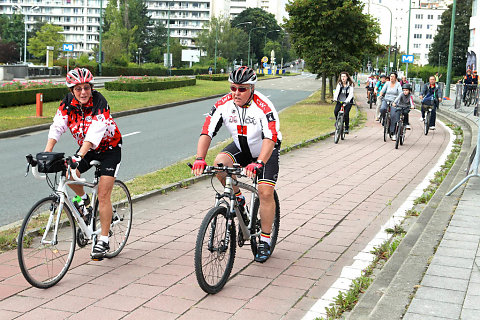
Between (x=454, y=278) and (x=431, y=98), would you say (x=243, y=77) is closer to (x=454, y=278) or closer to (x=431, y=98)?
(x=454, y=278)

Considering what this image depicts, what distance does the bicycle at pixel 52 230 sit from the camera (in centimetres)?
500

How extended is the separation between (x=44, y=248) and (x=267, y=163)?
6.54 ft

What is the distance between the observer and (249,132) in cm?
566

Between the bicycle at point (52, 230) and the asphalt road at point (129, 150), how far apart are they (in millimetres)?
2500

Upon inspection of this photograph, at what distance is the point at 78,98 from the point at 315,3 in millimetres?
28666

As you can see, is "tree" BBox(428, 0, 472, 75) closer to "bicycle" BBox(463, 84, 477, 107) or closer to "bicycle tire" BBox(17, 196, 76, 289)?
"bicycle" BBox(463, 84, 477, 107)

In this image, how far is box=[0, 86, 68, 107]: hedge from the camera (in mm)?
24719

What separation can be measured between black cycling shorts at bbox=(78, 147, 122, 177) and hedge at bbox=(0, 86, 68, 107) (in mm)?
20138

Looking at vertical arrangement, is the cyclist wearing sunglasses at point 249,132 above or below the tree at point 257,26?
below

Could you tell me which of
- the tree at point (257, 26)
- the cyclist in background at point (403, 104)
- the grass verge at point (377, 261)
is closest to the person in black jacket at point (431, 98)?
the cyclist in background at point (403, 104)

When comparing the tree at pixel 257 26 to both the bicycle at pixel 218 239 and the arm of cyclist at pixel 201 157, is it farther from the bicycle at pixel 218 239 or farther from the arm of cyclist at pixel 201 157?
the bicycle at pixel 218 239

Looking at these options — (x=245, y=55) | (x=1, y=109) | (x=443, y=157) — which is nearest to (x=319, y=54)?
(x=1, y=109)

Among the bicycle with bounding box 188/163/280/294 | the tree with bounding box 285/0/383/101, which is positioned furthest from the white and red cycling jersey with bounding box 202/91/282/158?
the tree with bounding box 285/0/383/101

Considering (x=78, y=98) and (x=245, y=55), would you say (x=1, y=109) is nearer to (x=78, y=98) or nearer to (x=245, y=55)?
(x=78, y=98)
